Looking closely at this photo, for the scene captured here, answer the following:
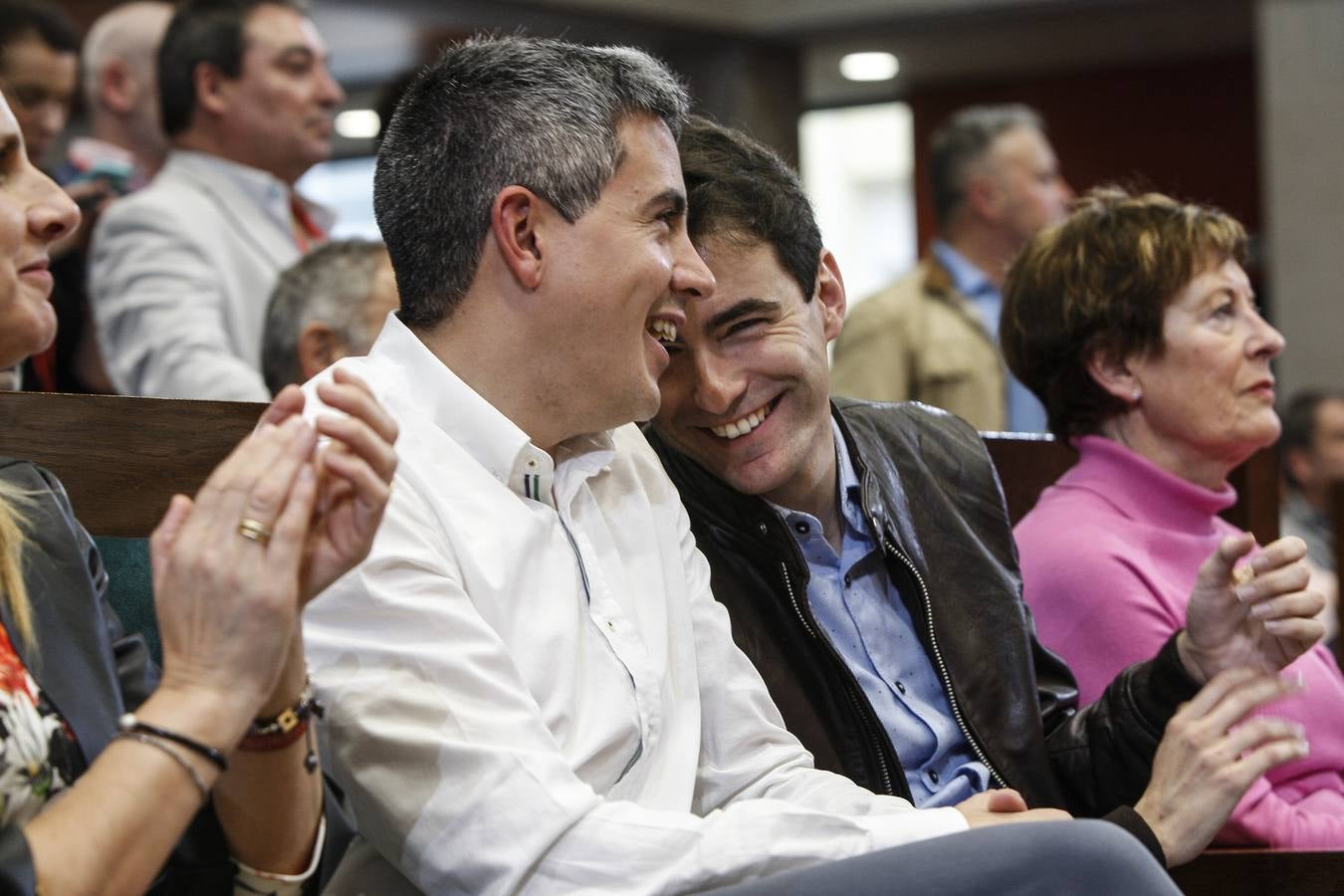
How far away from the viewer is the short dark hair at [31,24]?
10.2 feet

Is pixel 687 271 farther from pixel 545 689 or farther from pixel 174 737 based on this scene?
pixel 174 737

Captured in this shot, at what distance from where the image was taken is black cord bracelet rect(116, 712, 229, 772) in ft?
3.69

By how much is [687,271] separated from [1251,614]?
731 millimetres

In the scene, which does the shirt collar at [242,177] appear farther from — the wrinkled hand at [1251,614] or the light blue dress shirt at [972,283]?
the wrinkled hand at [1251,614]

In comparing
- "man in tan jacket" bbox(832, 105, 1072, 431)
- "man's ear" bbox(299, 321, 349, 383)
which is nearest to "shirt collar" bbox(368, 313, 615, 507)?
"man's ear" bbox(299, 321, 349, 383)

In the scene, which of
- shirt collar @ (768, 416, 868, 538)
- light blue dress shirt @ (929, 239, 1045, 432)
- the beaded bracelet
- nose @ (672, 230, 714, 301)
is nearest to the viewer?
the beaded bracelet

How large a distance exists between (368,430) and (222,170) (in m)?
1.94

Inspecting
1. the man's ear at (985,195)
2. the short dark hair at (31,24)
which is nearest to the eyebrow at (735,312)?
the short dark hair at (31,24)

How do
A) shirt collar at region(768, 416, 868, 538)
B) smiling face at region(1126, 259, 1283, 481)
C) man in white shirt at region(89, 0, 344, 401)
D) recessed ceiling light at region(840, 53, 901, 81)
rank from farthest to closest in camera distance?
recessed ceiling light at region(840, 53, 901, 81) → man in white shirt at region(89, 0, 344, 401) → smiling face at region(1126, 259, 1283, 481) → shirt collar at region(768, 416, 868, 538)

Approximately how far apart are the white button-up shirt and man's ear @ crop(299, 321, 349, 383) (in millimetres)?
909

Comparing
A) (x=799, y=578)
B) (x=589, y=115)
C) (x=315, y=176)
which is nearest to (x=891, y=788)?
(x=799, y=578)

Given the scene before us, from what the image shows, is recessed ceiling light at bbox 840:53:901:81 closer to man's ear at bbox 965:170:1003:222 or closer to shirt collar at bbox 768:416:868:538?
man's ear at bbox 965:170:1003:222

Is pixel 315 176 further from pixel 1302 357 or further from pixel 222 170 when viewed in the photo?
pixel 222 170

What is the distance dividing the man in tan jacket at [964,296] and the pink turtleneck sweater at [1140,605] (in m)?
1.17
